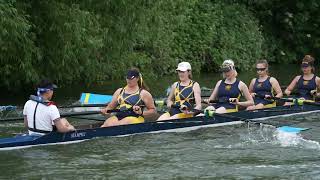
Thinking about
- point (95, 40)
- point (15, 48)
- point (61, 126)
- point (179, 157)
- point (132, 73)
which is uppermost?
point (95, 40)

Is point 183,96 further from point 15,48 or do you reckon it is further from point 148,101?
point 15,48

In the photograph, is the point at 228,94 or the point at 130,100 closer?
the point at 130,100

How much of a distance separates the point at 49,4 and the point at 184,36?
504 inches

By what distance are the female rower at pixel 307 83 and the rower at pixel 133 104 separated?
171 inches

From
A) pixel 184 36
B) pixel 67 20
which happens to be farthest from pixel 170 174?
pixel 184 36

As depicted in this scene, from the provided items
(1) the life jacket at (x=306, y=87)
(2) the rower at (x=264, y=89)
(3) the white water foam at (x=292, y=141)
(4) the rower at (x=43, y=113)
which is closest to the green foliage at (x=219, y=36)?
(1) the life jacket at (x=306, y=87)

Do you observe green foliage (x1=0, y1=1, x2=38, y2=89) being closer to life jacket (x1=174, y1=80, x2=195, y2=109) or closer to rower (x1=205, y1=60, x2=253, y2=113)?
life jacket (x1=174, y1=80, x2=195, y2=109)

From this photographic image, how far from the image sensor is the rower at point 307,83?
14438mm

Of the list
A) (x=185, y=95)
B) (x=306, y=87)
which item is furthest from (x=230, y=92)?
(x=306, y=87)

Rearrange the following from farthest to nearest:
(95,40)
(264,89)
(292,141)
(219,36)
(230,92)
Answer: (219,36) < (95,40) < (264,89) < (230,92) < (292,141)

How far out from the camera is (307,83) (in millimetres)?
14641

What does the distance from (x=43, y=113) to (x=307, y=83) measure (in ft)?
23.7

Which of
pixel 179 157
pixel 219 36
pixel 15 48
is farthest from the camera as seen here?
pixel 219 36

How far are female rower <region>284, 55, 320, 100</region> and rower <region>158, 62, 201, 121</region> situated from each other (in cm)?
318
